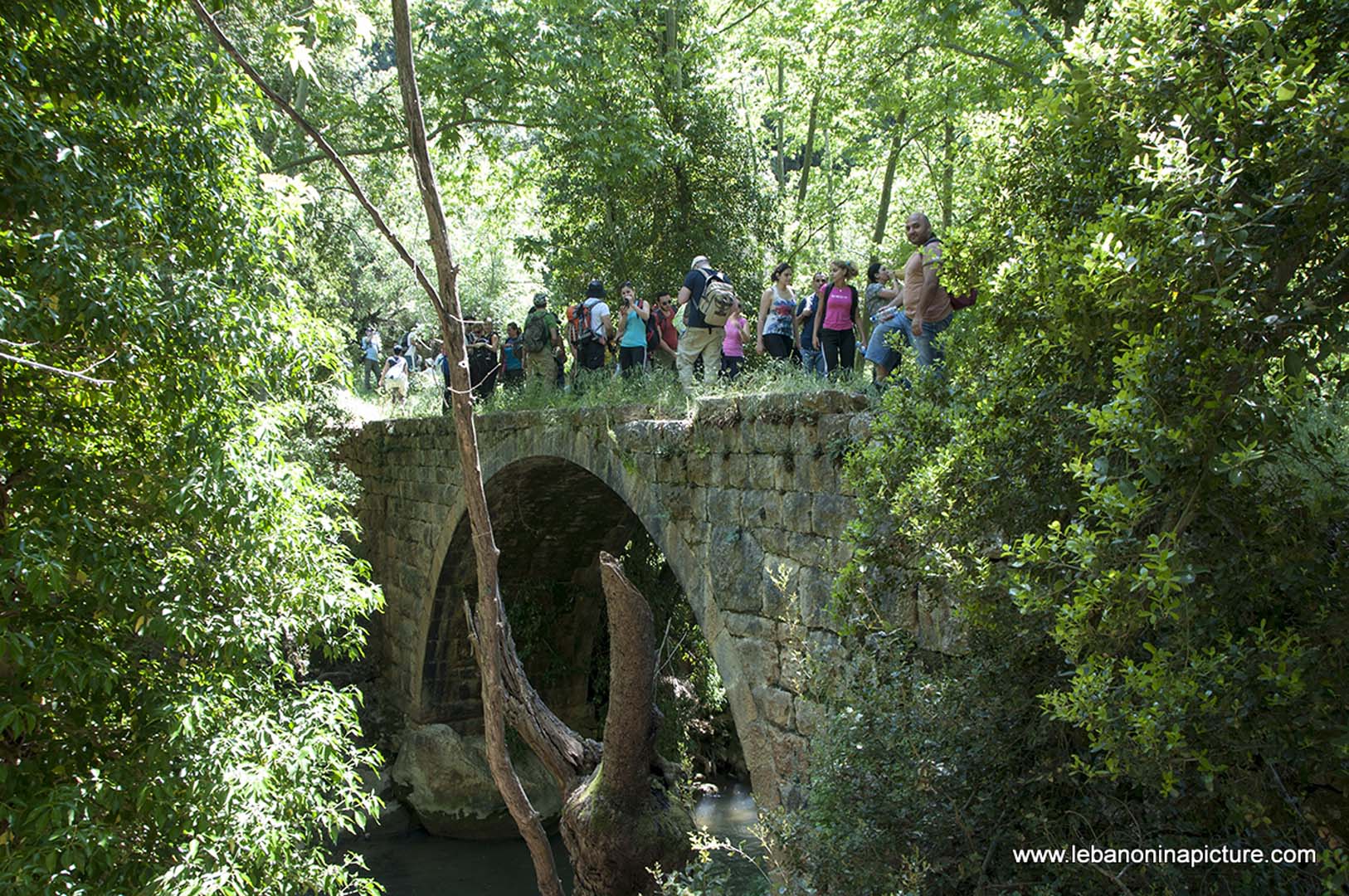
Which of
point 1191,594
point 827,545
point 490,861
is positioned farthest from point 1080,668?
point 490,861

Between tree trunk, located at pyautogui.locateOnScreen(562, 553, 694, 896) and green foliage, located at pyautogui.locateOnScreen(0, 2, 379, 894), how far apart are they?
1134 mm

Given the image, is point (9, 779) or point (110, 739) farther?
point (110, 739)

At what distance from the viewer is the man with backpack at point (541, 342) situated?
1050 cm

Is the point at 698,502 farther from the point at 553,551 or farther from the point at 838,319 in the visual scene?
the point at 553,551

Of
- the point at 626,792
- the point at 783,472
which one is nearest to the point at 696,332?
the point at 783,472

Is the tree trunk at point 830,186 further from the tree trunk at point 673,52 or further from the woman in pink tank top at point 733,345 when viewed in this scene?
the woman in pink tank top at point 733,345

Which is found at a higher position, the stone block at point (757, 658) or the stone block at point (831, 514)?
the stone block at point (831, 514)

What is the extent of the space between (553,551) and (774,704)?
286 inches

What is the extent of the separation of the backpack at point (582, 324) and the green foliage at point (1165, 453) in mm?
7026

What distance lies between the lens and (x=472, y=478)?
14.6 feet

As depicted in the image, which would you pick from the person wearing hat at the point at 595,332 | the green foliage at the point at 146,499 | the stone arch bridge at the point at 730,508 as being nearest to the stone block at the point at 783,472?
the stone arch bridge at the point at 730,508

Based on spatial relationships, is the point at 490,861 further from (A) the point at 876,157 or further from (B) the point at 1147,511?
(A) the point at 876,157

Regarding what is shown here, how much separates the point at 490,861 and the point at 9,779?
7.67 meters

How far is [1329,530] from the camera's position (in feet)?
8.12
